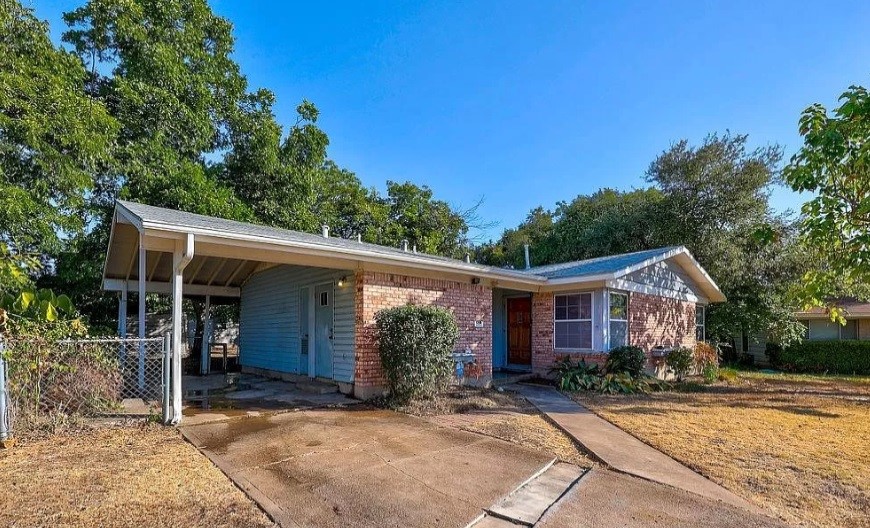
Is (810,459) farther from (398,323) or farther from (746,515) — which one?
(398,323)

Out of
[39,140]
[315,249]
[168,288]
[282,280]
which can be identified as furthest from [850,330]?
[39,140]

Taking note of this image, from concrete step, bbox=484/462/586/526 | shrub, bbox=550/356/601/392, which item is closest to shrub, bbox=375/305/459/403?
concrete step, bbox=484/462/586/526

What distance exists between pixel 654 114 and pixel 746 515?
38.0 ft

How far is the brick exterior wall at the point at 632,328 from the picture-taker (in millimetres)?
12040

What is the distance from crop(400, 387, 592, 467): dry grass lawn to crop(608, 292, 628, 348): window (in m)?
3.85

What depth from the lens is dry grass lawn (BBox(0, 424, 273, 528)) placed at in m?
3.37

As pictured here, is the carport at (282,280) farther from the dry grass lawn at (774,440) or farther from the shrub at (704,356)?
the shrub at (704,356)

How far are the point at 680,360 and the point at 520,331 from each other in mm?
4271

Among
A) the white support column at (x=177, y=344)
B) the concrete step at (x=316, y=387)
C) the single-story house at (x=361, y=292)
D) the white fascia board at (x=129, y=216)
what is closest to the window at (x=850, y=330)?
the single-story house at (x=361, y=292)

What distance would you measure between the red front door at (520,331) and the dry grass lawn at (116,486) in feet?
30.4

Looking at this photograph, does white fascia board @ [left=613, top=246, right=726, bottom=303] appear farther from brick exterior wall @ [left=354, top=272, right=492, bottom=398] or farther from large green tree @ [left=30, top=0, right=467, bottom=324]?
large green tree @ [left=30, top=0, right=467, bottom=324]

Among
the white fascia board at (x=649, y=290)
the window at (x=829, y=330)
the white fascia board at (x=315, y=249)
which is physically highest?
the white fascia board at (x=315, y=249)

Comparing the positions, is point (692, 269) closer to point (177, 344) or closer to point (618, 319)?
point (618, 319)

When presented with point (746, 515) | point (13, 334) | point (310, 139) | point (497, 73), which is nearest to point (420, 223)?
point (310, 139)
